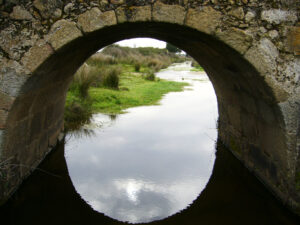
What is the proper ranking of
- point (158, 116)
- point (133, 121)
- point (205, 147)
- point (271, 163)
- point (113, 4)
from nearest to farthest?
1. point (113, 4)
2. point (271, 163)
3. point (205, 147)
4. point (133, 121)
5. point (158, 116)

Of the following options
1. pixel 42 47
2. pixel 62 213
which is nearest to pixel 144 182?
pixel 62 213

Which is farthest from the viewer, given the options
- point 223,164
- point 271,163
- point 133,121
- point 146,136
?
Result: point 133,121

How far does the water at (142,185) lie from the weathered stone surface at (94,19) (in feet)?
6.95

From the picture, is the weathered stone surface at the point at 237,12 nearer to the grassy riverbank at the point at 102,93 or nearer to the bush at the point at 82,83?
the grassy riverbank at the point at 102,93

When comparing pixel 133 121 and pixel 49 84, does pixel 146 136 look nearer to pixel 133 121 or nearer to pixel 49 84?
pixel 133 121

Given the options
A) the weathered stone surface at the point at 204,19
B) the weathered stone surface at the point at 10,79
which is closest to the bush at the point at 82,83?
the weathered stone surface at the point at 10,79

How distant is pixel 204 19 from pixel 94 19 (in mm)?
1151

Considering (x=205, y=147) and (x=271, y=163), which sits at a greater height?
(x=271, y=163)

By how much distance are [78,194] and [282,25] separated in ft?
10.6

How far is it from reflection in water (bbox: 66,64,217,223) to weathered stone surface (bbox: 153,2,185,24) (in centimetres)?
222

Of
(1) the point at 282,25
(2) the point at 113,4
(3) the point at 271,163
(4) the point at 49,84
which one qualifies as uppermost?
(2) the point at 113,4

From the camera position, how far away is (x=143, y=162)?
5.39 metres

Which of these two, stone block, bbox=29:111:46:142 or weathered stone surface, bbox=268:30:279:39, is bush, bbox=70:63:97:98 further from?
weathered stone surface, bbox=268:30:279:39

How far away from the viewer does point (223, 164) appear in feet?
17.6
